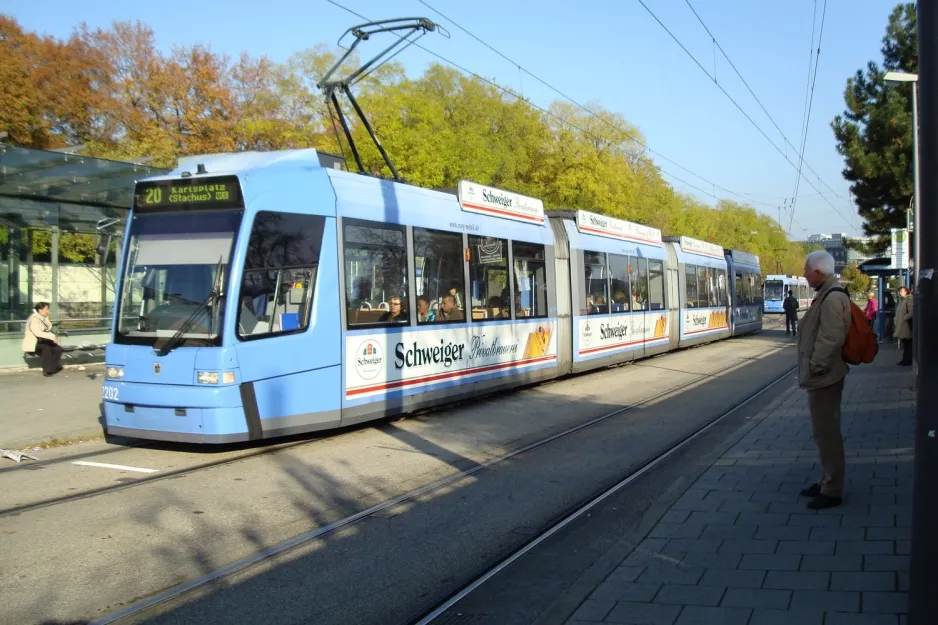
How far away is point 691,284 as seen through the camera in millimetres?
24781

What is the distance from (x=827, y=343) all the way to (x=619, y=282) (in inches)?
513

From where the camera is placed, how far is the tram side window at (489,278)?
1275 cm

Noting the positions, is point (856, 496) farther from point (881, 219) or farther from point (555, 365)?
point (881, 219)

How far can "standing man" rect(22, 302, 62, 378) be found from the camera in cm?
1595

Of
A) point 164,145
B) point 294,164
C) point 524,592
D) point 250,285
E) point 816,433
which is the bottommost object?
point 524,592

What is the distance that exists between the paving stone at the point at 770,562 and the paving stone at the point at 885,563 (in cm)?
38

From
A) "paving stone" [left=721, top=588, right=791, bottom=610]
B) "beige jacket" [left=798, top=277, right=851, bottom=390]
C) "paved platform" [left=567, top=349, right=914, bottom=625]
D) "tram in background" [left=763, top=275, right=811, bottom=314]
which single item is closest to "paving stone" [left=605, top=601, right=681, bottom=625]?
"paved platform" [left=567, top=349, right=914, bottom=625]

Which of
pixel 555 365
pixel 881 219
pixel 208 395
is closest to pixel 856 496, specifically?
pixel 208 395

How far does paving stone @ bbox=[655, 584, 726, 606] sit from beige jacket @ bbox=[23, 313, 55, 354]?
14.8m

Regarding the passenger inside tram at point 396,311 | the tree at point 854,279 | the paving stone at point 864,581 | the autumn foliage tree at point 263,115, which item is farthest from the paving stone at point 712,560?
the tree at point 854,279

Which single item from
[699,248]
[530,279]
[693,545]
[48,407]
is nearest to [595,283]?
[530,279]

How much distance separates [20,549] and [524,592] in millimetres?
3517

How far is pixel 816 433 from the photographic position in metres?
6.14

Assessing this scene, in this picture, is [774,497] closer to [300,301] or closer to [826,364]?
[826,364]
